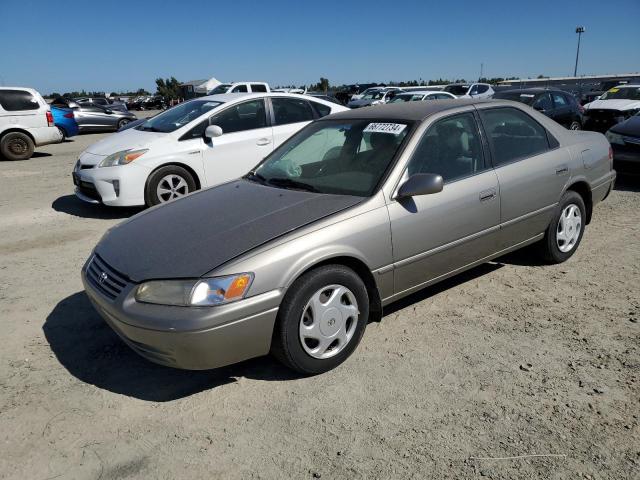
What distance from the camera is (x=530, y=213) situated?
13.5 ft

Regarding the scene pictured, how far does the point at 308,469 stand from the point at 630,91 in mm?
16362

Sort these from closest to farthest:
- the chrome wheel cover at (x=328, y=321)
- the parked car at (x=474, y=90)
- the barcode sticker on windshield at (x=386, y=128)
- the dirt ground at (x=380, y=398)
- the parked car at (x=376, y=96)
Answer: the dirt ground at (x=380, y=398) → the chrome wheel cover at (x=328, y=321) → the barcode sticker on windshield at (x=386, y=128) → the parked car at (x=474, y=90) → the parked car at (x=376, y=96)

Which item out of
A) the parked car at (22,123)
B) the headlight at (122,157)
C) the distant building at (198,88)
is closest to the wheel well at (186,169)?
the headlight at (122,157)

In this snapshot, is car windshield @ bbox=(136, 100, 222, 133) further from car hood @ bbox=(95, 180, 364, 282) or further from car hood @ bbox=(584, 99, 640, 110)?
car hood @ bbox=(584, 99, 640, 110)

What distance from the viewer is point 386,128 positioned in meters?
3.65

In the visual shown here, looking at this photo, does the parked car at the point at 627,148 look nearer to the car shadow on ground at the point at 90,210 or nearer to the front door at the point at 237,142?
the front door at the point at 237,142

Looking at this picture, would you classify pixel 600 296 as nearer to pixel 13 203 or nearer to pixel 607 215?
pixel 607 215

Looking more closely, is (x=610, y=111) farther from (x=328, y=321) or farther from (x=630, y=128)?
(x=328, y=321)

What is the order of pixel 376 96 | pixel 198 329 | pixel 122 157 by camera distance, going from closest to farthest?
pixel 198 329
pixel 122 157
pixel 376 96

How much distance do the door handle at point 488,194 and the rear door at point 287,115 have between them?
12.7 ft

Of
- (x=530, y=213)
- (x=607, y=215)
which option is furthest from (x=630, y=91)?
(x=530, y=213)

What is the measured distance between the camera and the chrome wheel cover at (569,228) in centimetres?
450

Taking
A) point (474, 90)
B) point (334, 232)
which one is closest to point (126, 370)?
point (334, 232)

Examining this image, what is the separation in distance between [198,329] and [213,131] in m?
4.26
